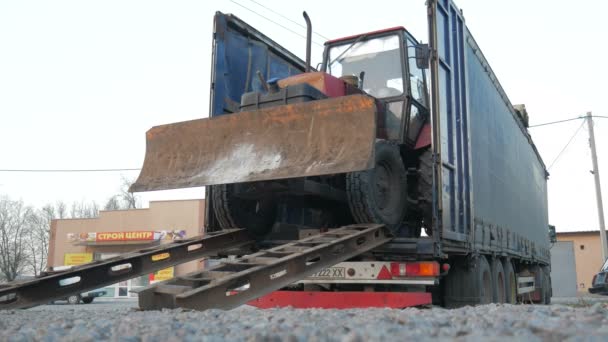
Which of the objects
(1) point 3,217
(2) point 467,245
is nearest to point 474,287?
(2) point 467,245

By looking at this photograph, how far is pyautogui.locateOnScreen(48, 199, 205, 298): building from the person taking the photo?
3284 cm

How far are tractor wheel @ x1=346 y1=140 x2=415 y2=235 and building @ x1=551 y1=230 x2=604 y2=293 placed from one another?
114ft

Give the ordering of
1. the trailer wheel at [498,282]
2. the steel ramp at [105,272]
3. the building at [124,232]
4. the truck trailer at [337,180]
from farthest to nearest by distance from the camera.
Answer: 1. the building at [124,232]
2. the trailer wheel at [498,282]
3. the truck trailer at [337,180]
4. the steel ramp at [105,272]

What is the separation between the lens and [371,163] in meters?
5.09

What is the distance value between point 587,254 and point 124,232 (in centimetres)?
3050

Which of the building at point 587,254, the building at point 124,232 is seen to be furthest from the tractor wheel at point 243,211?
the building at point 587,254

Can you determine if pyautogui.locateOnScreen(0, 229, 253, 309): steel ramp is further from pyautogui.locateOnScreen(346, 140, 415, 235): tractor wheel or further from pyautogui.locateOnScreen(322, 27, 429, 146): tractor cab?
pyautogui.locateOnScreen(322, 27, 429, 146): tractor cab

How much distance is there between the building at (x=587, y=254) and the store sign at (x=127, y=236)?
85.3 feet

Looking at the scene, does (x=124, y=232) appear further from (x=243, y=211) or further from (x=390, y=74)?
(x=390, y=74)

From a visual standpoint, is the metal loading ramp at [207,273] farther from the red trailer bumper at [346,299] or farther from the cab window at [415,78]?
the cab window at [415,78]

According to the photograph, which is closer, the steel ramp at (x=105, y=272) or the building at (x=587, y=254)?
the steel ramp at (x=105, y=272)

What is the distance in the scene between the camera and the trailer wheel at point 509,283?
8.59m

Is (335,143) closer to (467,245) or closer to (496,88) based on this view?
(467,245)

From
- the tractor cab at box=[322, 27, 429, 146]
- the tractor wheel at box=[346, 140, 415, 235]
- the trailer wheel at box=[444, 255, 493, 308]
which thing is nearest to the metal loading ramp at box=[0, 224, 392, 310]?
the tractor wheel at box=[346, 140, 415, 235]
